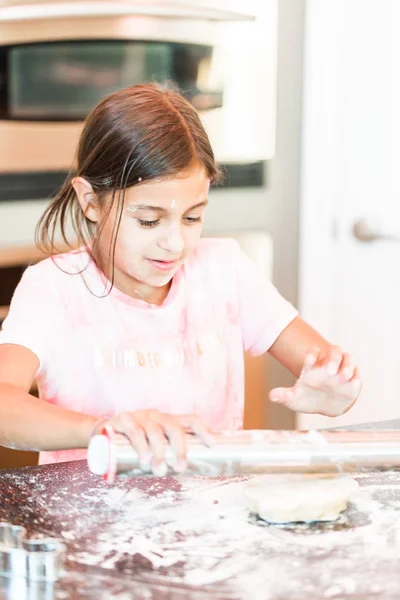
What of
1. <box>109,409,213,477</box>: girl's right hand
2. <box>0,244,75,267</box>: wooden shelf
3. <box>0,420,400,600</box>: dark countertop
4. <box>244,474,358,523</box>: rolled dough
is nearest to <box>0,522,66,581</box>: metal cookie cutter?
<box>0,420,400,600</box>: dark countertop

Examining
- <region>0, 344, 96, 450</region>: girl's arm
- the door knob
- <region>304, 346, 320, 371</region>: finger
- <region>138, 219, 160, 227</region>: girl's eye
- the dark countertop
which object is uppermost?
<region>138, 219, 160, 227</region>: girl's eye

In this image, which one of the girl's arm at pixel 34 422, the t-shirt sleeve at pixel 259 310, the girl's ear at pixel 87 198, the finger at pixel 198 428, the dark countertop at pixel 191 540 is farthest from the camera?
the t-shirt sleeve at pixel 259 310

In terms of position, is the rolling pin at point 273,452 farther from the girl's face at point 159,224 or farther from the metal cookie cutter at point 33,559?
the girl's face at point 159,224

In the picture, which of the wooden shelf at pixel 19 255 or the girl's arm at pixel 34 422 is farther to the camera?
the wooden shelf at pixel 19 255

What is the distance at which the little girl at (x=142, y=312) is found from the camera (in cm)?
131

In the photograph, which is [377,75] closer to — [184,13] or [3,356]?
[184,13]

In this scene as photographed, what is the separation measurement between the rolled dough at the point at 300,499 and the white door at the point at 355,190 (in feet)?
4.00

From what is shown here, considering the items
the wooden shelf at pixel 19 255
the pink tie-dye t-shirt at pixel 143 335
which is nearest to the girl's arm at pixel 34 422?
the pink tie-dye t-shirt at pixel 143 335

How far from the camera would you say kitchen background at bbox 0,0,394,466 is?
2.05m

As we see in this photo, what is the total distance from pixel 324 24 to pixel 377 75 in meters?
0.16

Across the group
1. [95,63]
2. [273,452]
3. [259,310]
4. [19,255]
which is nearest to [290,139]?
[95,63]

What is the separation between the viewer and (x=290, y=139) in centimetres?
234

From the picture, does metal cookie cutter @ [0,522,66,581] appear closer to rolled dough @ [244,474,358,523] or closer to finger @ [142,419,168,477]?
finger @ [142,419,168,477]

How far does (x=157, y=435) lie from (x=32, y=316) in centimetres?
43
